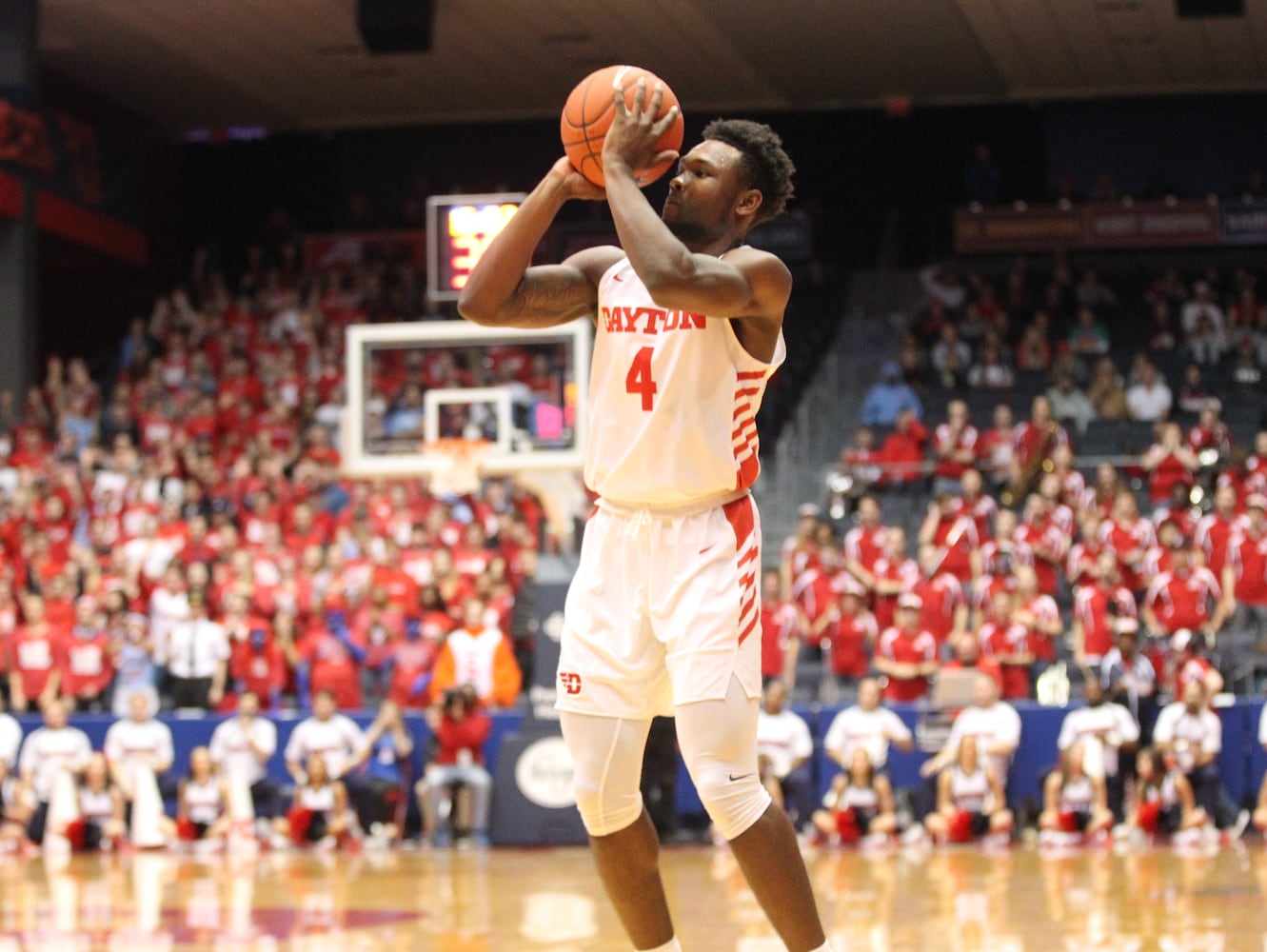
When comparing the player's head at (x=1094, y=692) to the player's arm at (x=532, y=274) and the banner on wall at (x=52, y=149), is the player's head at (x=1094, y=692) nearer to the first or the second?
the player's arm at (x=532, y=274)

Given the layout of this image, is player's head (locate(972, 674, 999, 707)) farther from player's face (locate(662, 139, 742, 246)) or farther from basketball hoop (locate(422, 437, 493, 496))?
player's face (locate(662, 139, 742, 246))

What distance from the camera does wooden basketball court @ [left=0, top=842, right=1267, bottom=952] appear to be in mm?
7969

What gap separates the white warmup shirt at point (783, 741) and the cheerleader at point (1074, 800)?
1.79 m

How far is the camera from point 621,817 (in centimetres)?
502

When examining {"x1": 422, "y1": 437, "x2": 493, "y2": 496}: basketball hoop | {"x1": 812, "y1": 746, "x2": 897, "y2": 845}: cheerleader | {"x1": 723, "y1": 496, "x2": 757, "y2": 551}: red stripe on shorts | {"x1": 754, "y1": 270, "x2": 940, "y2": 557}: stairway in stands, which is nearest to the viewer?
{"x1": 723, "y1": 496, "x2": 757, "y2": 551}: red stripe on shorts

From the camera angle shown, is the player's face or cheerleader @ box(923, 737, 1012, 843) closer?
the player's face

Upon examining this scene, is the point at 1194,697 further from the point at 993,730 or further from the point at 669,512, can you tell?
the point at 669,512

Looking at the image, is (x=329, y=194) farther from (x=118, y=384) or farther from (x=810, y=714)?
(x=810, y=714)

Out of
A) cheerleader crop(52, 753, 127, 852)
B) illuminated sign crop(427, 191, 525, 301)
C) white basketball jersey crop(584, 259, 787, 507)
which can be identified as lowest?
cheerleader crop(52, 753, 127, 852)

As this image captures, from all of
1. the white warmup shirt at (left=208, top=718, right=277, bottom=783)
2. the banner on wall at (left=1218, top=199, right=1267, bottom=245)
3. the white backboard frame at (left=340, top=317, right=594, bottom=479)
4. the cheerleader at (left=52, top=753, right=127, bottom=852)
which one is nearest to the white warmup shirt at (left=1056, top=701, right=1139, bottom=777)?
the white backboard frame at (left=340, top=317, right=594, bottom=479)

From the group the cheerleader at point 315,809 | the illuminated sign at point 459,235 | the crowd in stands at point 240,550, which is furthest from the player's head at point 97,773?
the illuminated sign at point 459,235

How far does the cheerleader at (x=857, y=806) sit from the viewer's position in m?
13.8

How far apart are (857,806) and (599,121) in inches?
381

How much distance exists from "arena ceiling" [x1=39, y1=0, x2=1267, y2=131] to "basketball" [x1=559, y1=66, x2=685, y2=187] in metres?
16.1
